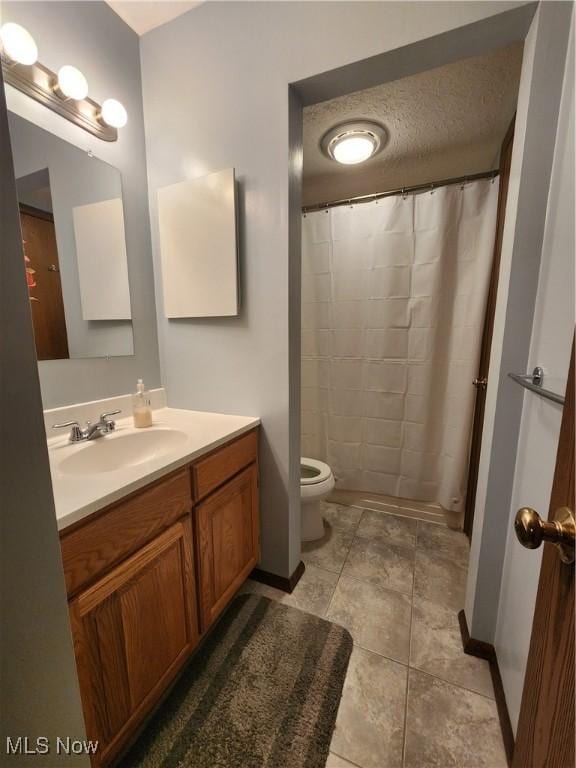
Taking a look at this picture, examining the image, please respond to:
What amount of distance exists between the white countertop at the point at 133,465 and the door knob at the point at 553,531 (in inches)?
31.1

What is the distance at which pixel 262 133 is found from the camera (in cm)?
115

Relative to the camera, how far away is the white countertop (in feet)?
2.22

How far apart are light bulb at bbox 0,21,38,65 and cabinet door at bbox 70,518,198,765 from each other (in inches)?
59.1

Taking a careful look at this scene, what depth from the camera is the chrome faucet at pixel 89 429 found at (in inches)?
43.6

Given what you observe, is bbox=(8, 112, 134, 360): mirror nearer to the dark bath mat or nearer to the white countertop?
the white countertop

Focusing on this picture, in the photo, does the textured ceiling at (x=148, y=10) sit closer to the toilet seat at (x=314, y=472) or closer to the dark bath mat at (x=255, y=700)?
the toilet seat at (x=314, y=472)

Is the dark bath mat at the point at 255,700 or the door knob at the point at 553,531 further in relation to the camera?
the dark bath mat at the point at 255,700

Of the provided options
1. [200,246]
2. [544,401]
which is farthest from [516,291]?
[200,246]

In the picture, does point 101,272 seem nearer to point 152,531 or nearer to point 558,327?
point 152,531

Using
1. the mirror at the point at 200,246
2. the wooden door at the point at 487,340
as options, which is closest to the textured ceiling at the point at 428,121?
the wooden door at the point at 487,340

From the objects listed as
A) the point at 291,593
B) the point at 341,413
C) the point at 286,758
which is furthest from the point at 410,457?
the point at 286,758

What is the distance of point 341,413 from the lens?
2.13 meters

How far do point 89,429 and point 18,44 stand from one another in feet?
3.99

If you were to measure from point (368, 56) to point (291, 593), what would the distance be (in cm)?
212
